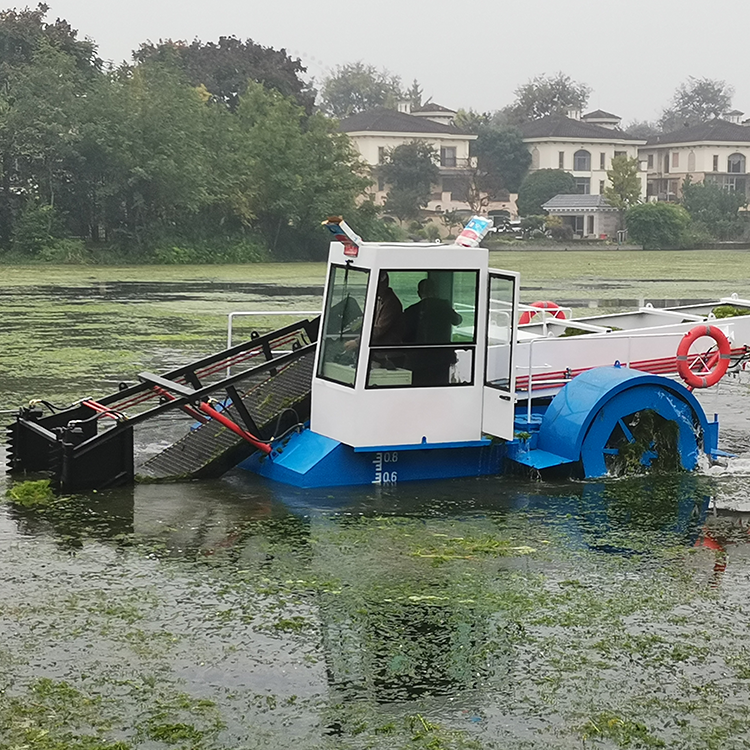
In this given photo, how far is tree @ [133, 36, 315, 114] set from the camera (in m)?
84.1

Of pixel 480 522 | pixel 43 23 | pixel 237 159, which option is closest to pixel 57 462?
pixel 480 522

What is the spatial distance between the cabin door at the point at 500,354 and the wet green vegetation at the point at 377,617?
1.91 ft

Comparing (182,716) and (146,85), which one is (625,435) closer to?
(182,716)

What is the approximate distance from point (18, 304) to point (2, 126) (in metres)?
27.5

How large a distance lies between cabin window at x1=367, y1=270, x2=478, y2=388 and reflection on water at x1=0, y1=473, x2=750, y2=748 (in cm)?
93

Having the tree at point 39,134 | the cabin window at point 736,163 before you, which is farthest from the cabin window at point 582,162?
the tree at point 39,134

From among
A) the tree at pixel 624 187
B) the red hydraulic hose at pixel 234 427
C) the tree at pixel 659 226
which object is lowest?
the red hydraulic hose at pixel 234 427

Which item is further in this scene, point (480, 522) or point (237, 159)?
point (237, 159)

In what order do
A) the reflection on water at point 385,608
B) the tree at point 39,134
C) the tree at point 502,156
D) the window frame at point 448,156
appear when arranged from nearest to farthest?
the reflection on water at point 385,608, the tree at point 39,134, the window frame at point 448,156, the tree at point 502,156

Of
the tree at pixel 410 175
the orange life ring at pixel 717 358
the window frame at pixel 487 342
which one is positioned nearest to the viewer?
the window frame at pixel 487 342

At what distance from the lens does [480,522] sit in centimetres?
938

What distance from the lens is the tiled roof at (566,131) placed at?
370ft

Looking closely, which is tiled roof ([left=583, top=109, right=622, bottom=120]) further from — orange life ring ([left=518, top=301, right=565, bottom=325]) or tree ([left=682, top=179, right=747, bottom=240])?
orange life ring ([left=518, top=301, right=565, bottom=325])

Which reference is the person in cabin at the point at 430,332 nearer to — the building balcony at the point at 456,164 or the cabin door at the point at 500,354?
the cabin door at the point at 500,354
